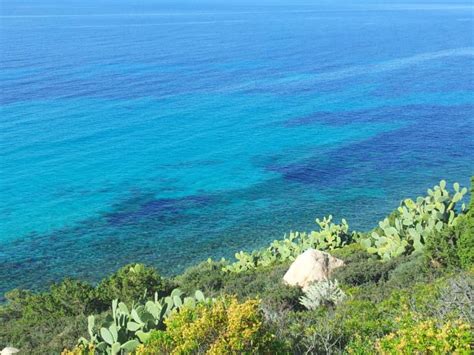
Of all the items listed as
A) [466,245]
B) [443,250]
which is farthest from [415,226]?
→ [466,245]

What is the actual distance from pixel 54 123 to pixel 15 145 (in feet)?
A: 19.7

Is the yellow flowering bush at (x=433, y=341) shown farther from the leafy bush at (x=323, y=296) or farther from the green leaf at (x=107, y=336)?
Answer: the leafy bush at (x=323, y=296)

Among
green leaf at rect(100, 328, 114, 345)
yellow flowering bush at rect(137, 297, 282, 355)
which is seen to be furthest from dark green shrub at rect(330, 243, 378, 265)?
yellow flowering bush at rect(137, 297, 282, 355)

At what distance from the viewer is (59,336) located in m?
14.2

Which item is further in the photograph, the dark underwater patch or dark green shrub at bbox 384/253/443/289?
the dark underwater patch

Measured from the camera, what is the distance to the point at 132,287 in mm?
18141

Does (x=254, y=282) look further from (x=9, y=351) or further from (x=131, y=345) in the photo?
(x=131, y=345)

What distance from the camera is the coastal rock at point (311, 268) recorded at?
18156mm

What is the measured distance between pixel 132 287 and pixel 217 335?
32.6 ft

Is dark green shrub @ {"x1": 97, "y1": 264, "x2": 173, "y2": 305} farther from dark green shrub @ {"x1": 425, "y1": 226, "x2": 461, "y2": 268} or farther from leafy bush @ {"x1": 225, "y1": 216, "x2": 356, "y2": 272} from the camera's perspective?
dark green shrub @ {"x1": 425, "y1": 226, "x2": 461, "y2": 268}

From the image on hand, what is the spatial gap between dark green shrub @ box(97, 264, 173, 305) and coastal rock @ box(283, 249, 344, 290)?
13.9 feet

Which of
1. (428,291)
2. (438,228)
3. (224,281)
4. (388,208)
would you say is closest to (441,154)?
(388,208)

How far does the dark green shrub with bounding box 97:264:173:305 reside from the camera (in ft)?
58.8

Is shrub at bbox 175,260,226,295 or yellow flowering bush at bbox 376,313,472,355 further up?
yellow flowering bush at bbox 376,313,472,355
